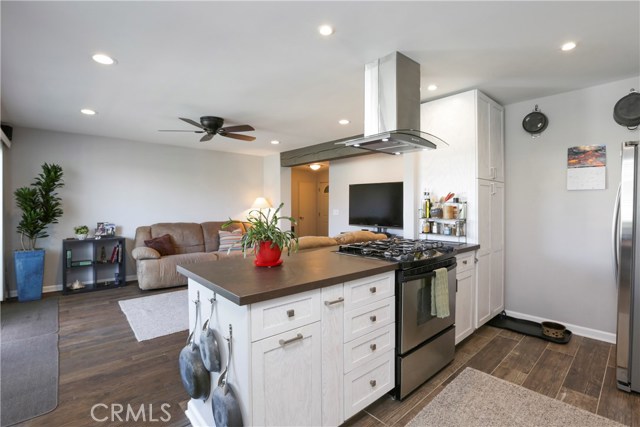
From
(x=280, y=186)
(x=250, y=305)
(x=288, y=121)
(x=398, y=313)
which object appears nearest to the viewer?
(x=250, y=305)

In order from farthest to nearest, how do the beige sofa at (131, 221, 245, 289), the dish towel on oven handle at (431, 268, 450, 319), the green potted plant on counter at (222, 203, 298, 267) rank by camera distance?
the beige sofa at (131, 221, 245, 289), the dish towel on oven handle at (431, 268, 450, 319), the green potted plant on counter at (222, 203, 298, 267)

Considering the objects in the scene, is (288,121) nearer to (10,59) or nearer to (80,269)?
(10,59)

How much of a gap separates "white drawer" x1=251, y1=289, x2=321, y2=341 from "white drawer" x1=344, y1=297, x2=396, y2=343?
0.84ft

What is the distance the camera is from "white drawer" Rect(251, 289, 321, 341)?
54.3 inches

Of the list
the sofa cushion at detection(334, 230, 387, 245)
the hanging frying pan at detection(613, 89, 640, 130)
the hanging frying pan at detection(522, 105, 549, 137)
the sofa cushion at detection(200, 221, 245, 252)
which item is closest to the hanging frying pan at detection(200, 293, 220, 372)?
the sofa cushion at detection(334, 230, 387, 245)

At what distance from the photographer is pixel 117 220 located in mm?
5262

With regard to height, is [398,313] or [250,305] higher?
[250,305]

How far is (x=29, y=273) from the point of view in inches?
164

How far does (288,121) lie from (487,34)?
2676 millimetres

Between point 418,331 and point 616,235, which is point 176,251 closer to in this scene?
point 418,331

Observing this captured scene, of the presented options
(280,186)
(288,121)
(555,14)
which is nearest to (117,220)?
(280,186)

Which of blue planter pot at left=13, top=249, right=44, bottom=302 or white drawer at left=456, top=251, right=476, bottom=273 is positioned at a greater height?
white drawer at left=456, top=251, right=476, bottom=273

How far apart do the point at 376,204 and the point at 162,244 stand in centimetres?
387
